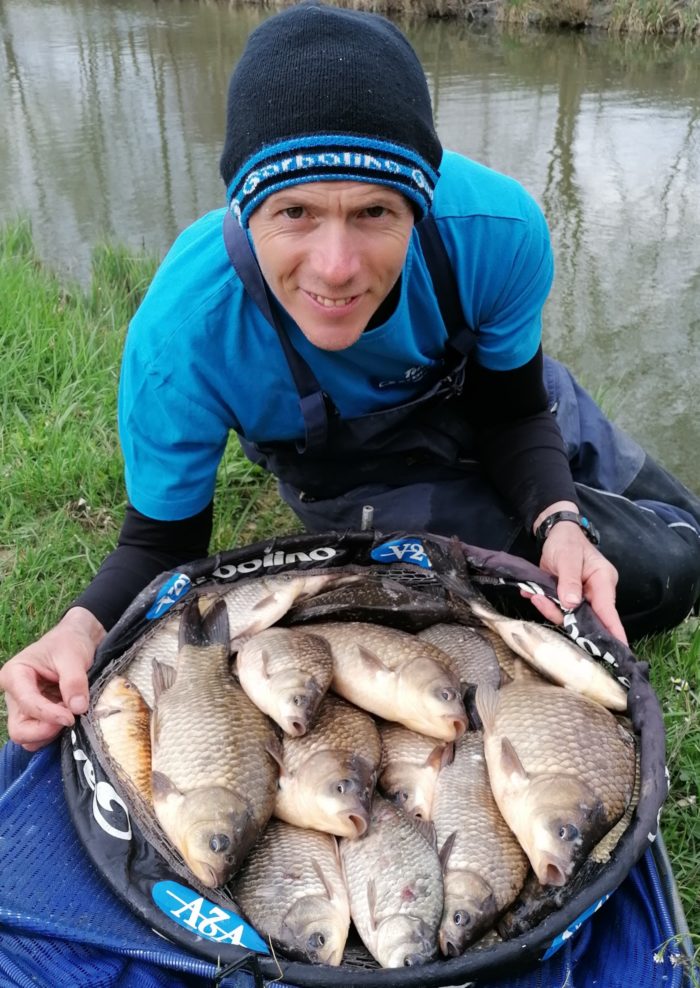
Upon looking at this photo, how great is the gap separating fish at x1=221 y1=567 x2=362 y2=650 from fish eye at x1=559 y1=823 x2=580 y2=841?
784 mm

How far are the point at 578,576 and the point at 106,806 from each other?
1.06 meters

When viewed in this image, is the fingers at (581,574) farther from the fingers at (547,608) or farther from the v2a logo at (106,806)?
the v2a logo at (106,806)

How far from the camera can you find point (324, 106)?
1.39 metres

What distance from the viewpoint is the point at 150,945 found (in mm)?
1405

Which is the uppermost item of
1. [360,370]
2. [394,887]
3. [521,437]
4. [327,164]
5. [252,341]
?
[327,164]

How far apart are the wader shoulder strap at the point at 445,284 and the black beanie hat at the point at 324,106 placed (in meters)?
0.32

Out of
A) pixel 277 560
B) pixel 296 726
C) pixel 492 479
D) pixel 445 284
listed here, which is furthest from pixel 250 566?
pixel 445 284

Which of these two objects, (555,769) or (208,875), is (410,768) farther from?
(208,875)

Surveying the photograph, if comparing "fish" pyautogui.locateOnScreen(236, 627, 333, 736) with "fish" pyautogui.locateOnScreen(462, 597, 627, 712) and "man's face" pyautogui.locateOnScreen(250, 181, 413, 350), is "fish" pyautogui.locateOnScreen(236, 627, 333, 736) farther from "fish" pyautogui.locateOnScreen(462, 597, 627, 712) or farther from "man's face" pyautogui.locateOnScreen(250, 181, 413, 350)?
"man's face" pyautogui.locateOnScreen(250, 181, 413, 350)

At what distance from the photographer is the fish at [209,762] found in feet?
4.93

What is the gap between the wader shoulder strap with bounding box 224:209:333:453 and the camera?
173 centimetres

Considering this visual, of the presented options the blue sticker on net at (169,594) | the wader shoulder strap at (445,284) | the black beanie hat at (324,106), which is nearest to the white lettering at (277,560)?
the blue sticker on net at (169,594)

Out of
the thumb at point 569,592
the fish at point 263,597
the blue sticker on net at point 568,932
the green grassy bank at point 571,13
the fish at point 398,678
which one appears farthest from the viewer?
the green grassy bank at point 571,13

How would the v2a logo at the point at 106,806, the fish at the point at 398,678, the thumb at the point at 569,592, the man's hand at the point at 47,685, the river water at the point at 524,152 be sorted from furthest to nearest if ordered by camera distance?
the river water at the point at 524,152
the thumb at the point at 569,592
the fish at the point at 398,678
the man's hand at the point at 47,685
the v2a logo at the point at 106,806
